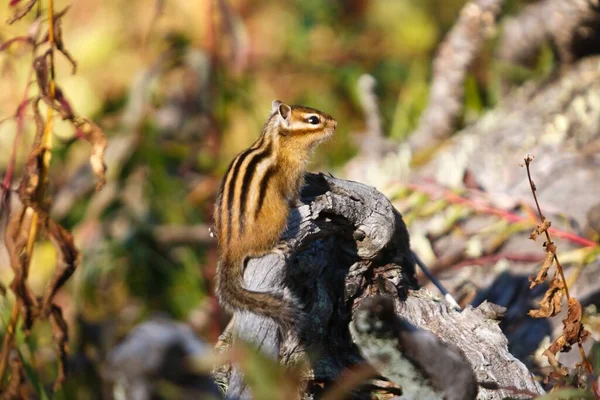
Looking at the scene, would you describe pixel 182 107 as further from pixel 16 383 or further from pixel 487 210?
pixel 16 383

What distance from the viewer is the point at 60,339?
2.74 metres

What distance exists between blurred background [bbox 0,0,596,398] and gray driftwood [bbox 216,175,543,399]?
4.02 ft

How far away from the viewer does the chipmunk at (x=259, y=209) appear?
242cm

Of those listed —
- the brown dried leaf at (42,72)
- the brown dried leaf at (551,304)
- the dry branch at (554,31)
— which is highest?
the brown dried leaf at (42,72)

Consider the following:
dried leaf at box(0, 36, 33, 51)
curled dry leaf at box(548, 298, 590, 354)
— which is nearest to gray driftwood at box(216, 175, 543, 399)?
curled dry leaf at box(548, 298, 590, 354)

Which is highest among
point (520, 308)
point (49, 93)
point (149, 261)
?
point (49, 93)

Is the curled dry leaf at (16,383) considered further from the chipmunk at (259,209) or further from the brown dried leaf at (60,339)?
the chipmunk at (259,209)

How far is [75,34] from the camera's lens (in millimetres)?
6816

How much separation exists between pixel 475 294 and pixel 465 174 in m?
1.07

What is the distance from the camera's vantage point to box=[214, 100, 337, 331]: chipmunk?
2.42 metres

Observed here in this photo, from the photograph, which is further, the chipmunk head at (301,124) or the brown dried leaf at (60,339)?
the chipmunk head at (301,124)

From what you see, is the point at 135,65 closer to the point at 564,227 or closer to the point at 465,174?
the point at 465,174

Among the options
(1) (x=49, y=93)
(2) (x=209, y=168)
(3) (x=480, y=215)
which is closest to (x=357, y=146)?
(2) (x=209, y=168)

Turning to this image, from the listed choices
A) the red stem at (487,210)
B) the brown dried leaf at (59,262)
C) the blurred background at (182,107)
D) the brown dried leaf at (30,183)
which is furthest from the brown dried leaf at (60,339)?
the red stem at (487,210)
